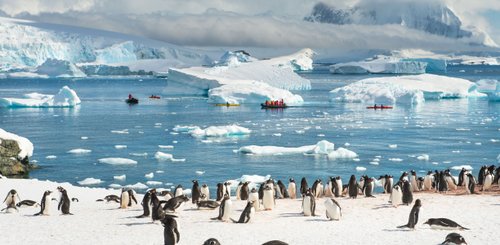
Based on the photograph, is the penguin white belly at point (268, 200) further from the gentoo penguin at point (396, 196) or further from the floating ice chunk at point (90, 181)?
the floating ice chunk at point (90, 181)

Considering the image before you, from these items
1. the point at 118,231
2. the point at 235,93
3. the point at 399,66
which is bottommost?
the point at 118,231

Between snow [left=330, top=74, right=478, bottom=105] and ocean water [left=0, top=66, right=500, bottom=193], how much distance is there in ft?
6.73

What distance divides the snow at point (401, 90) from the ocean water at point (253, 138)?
205cm

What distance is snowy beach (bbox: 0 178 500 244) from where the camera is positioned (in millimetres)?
12695

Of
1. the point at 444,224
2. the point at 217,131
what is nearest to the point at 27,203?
the point at 444,224

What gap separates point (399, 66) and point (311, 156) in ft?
375

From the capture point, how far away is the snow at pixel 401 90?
66.2 m

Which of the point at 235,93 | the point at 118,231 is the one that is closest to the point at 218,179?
the point at 118,231

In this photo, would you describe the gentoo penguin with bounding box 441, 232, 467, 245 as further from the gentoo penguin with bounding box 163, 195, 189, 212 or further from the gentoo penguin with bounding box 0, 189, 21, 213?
the gentoo penguin with bounding box 0, 189, 21, 213

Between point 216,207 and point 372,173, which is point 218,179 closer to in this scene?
point 372,173

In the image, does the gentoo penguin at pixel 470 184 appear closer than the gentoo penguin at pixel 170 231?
No

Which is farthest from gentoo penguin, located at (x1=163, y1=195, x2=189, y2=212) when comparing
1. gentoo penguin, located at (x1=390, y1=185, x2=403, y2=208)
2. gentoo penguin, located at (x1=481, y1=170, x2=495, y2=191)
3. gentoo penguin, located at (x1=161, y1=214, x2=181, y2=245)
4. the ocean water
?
the ocean water

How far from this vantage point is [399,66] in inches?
5586

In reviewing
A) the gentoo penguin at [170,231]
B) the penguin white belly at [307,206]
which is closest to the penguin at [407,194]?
the penguin white belly at [307,206]
